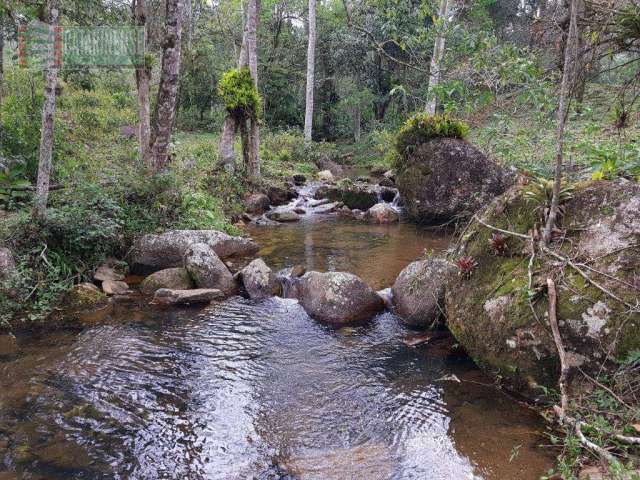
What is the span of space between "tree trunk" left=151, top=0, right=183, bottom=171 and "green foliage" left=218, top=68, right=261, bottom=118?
13.6ft

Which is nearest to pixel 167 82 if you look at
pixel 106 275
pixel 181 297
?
pixel 106 275

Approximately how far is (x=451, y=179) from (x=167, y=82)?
6.99 m

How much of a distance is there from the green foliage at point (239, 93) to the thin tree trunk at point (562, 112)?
9948 millimetres

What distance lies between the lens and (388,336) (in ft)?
19.7

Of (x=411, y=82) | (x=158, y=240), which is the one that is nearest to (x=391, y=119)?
(x=411, y=82)

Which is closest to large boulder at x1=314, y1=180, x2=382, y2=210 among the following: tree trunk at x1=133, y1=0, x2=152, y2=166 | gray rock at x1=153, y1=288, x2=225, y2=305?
tree trunk at x1=133, y1=0, x2=152, y2=166

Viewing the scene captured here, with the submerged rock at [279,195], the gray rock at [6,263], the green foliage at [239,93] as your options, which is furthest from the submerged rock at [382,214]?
the gray rock at [6,263]

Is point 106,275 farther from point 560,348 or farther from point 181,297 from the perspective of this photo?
point 560,348

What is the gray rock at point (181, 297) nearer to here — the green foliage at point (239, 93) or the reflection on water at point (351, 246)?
the reflection on water at point (351, 246)

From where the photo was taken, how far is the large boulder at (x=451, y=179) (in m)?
11.4

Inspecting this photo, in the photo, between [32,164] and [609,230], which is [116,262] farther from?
[609,230]

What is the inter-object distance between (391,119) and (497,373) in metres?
23.9

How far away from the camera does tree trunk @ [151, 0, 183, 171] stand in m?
8.83

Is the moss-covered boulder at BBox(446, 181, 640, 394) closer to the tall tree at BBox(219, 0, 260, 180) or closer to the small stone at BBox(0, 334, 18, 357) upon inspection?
the small stone at BBox(0, 334, 18, 357)
